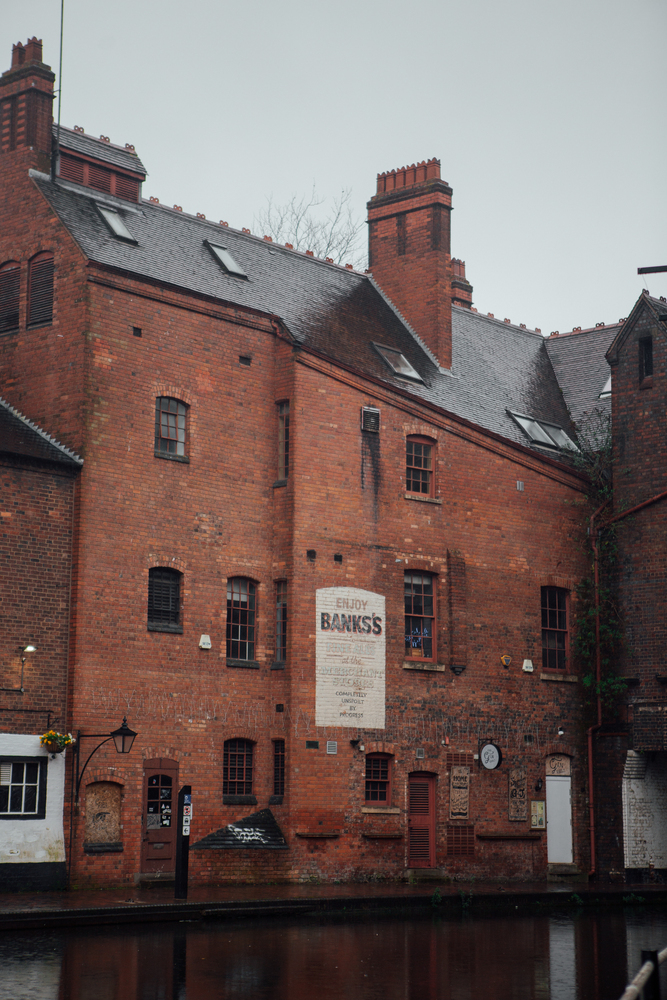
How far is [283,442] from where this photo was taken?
2612cm

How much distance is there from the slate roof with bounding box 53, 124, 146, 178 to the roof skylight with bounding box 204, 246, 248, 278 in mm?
2276

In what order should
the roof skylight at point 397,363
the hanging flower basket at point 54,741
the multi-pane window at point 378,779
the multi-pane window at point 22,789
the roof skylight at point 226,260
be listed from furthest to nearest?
1. the roof skylight at point 397,363
2. the roof skylight at point 226,260
3. the multi-pane window at point 378,779
4. the hanging flower basket at point 54,741
5. the multi-pane window at point 22,789

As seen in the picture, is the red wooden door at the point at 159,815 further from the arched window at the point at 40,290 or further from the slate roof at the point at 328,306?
the slate roof at the point at 328,306

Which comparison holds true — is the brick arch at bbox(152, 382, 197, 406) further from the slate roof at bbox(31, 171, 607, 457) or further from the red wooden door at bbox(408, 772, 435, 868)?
the red wooden door at bbox(408, 772, 435, 868)

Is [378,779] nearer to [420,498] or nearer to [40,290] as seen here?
[420,498]

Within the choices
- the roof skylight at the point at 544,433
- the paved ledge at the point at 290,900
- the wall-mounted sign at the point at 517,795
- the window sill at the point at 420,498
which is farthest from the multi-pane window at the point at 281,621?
the roof skylight at the point at 544,433

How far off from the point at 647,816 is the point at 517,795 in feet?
10.3

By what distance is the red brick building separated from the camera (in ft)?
76.2

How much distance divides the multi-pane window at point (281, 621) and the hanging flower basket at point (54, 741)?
5.24 meters

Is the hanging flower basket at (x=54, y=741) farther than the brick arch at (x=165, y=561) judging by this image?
No

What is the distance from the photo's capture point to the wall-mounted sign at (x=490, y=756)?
1083 inches

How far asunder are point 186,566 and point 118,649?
2.28 meters

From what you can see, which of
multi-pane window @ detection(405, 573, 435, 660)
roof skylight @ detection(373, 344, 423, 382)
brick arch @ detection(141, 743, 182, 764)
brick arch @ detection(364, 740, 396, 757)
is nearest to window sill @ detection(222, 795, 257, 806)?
brick arch @ detection(141, 743, 182, 764)

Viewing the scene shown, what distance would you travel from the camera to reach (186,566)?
24172 millimetres
